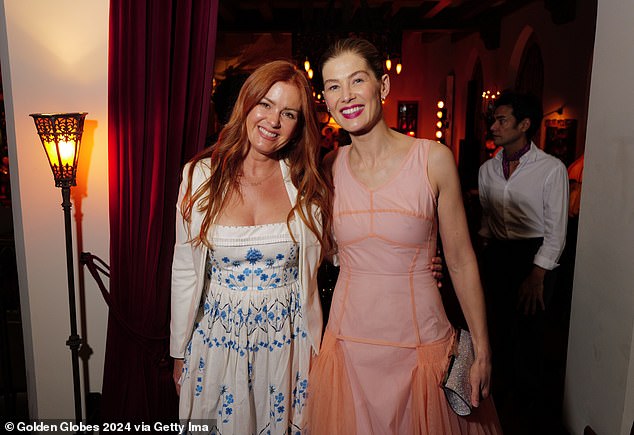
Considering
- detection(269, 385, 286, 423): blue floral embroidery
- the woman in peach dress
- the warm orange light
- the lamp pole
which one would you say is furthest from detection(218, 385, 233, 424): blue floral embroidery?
the warm orange light

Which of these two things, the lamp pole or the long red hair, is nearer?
the long red hair

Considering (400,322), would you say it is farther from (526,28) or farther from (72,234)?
(526,28)

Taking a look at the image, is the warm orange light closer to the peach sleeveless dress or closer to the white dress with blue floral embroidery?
the white dress with blue floral embroidery

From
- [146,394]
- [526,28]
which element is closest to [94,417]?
[146,394]

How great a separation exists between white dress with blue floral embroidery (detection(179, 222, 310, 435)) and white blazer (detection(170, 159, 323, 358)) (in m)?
0.04

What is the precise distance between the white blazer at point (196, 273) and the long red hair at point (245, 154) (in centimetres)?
2

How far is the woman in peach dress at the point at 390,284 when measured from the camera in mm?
1743

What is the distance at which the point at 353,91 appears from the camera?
1742mm

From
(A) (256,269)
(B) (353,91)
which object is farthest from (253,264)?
(B) (353,91)

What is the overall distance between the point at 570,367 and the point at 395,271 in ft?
3.69

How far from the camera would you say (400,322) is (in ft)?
5.78

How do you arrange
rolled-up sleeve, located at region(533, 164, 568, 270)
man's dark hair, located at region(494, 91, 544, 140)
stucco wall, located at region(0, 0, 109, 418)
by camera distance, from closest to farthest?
stucco wall, located at region(0, 0, 109, 418)
rolled-up sleeve, located at region(533, 164, 568, 270)
man's dark hair, located at region(494, 91, 544, 140)

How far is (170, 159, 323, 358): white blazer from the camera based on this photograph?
74.5 inches

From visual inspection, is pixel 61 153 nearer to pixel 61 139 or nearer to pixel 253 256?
pixel 61 139
